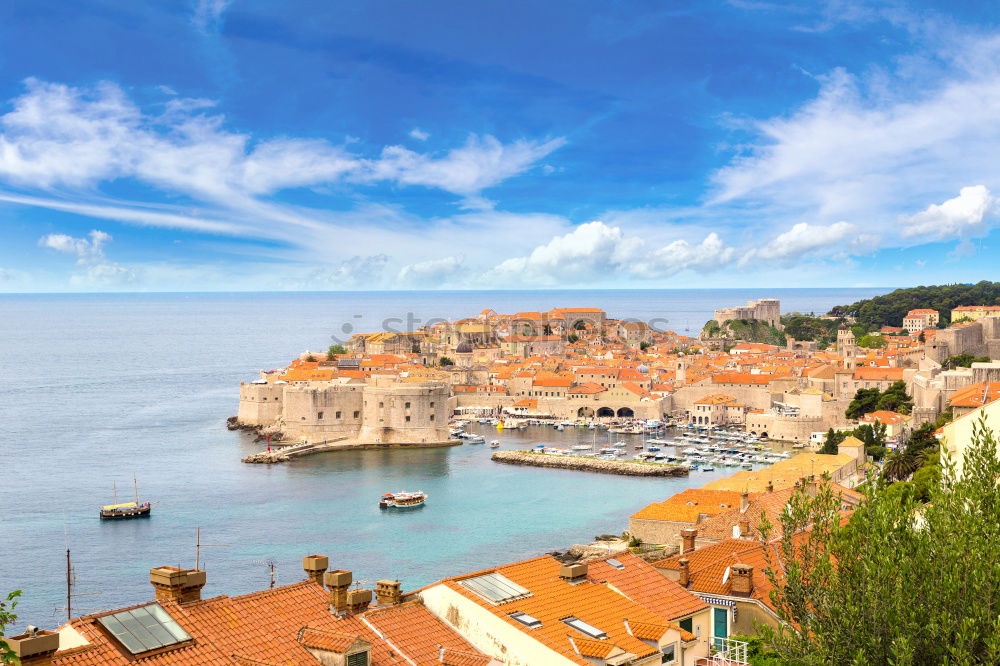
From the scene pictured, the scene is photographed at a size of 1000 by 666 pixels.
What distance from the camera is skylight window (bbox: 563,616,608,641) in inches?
239

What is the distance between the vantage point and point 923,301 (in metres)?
69.6

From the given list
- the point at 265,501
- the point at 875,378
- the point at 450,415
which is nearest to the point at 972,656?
the point at 265,501

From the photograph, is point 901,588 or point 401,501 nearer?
point 901,588

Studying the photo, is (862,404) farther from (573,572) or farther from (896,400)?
(573,572)

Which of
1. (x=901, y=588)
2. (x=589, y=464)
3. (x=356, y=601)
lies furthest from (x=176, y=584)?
(x=589, y=464)

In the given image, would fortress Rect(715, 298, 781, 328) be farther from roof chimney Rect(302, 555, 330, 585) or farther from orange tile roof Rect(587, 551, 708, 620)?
roof chimney Rect(302, 555, 330, 585)

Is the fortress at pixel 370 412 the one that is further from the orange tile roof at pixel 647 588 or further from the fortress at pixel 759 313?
the fortress at pixel 759 313

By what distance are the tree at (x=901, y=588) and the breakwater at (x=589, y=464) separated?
2400 cm

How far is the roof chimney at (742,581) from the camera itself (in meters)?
7.88

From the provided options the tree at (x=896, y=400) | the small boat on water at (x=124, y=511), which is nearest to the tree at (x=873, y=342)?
the tree at (x=896, y=400)

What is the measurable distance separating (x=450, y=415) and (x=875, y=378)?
730 inches

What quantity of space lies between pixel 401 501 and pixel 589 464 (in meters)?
8.04

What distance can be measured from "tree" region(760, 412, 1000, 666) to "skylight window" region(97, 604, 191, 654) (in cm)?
315

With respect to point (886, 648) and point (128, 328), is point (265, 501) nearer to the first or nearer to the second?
point (886, 648)
